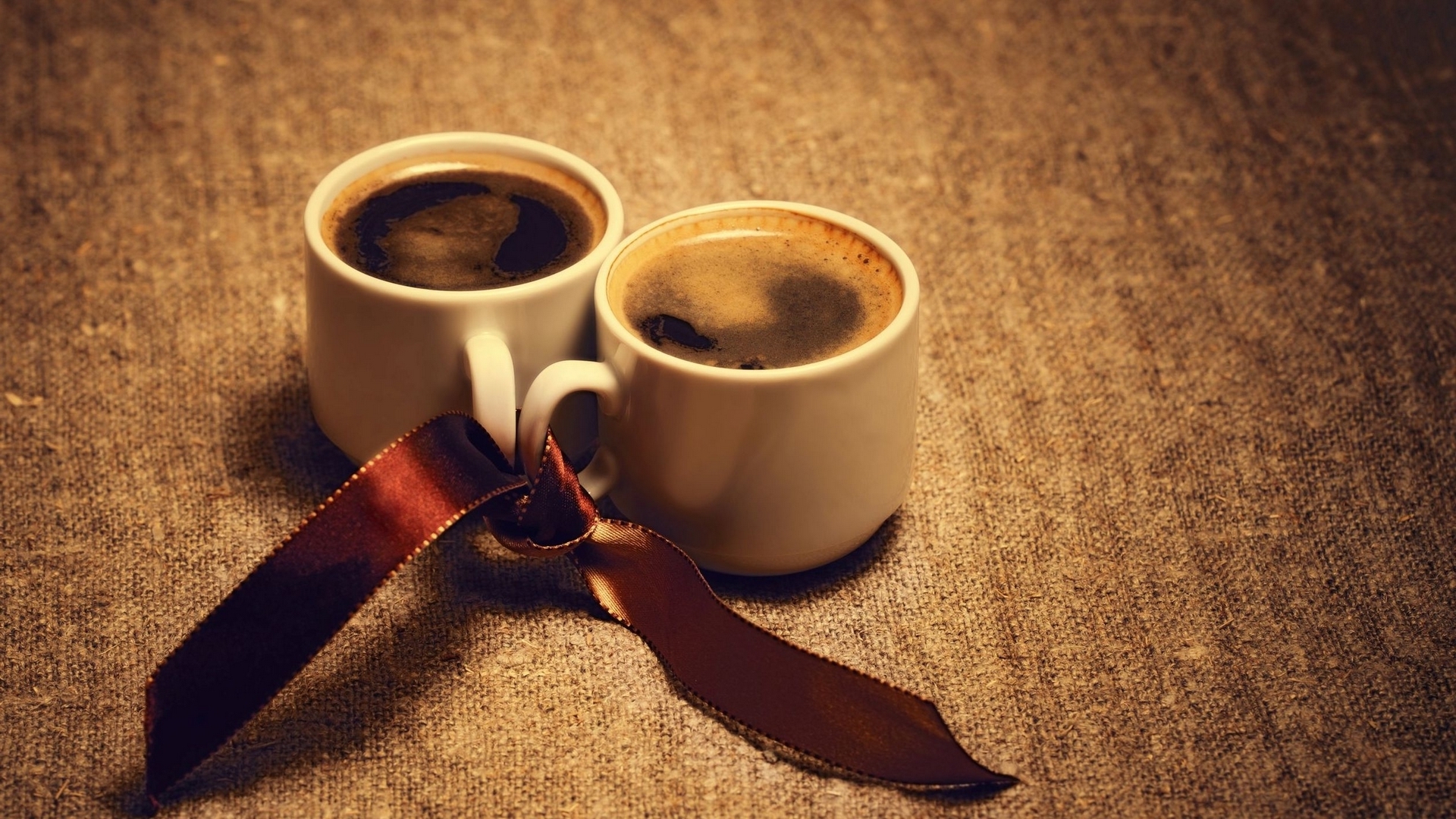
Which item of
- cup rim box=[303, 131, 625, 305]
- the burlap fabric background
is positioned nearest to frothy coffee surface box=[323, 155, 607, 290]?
cup rim box=[303, 131, 625, 305]

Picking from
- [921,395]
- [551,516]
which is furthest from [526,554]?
[921,395]

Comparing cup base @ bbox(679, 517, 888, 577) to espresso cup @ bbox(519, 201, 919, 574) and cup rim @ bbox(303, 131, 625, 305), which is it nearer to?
espresso cup @ bbox(519, 201, 919, 574)

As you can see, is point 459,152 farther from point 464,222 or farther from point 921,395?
point 921,395

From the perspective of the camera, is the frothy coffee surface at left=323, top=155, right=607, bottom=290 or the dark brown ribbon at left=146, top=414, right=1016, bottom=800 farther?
the frothy coffee surface at left=323, top=155, right=607, bottom=290

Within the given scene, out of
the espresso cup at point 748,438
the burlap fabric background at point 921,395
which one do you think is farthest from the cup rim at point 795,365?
the burlap fabric background at point 921,395

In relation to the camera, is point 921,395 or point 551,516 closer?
point 551,516

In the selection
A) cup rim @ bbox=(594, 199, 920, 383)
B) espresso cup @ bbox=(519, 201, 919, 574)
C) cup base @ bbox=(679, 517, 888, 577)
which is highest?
cup rim @ bbox=(594, 199, 920, 383)
